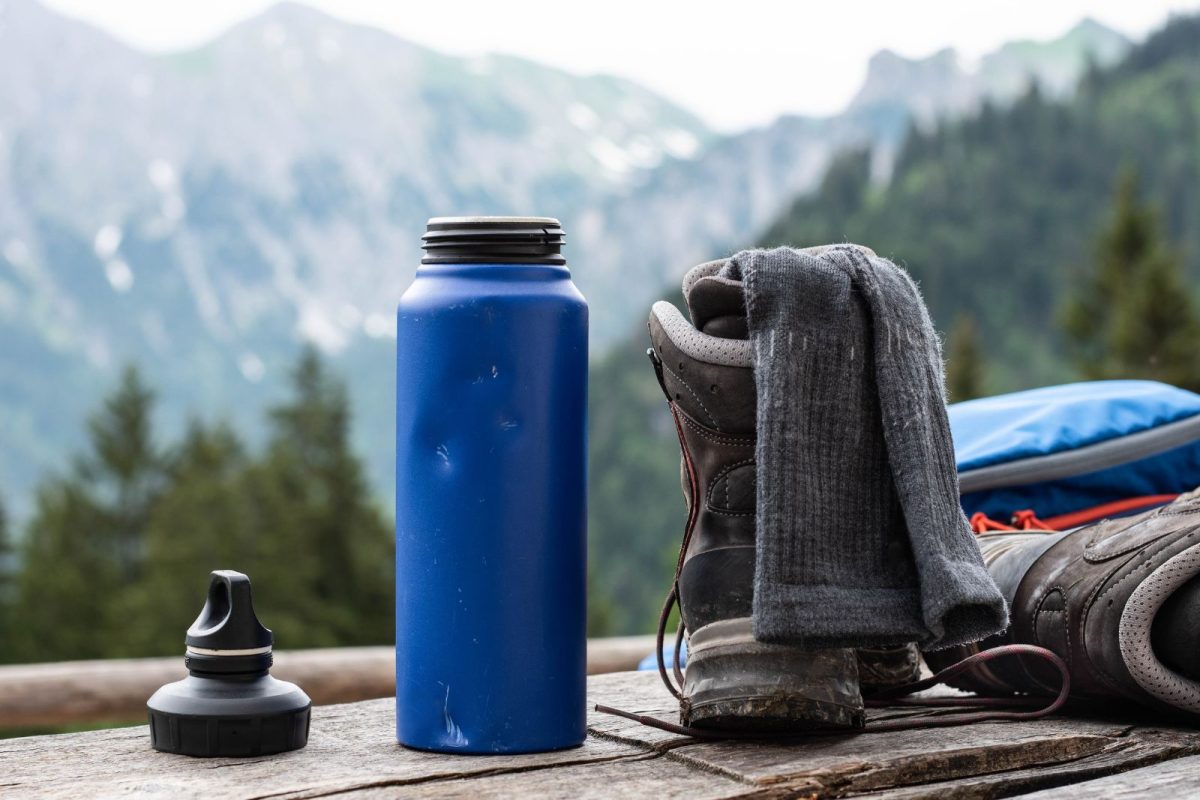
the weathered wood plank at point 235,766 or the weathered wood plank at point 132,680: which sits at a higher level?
the weathered wood plank at point 235,766

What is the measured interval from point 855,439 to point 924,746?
0.36m

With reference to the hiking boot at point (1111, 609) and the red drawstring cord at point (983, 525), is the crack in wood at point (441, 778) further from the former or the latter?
the red drawstring cord at point (983, 525)

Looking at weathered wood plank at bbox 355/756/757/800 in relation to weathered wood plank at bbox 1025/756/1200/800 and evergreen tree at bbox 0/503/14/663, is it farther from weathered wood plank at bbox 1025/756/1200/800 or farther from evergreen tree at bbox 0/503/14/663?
evergreen tree at bbox 0/503/14/663

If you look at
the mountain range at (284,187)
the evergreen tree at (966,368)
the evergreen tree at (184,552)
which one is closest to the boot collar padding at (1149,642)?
the evergreen tree at (184,552)

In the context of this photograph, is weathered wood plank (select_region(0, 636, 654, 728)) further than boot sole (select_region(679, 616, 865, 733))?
Yes

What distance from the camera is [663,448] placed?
Result: 79.6 m

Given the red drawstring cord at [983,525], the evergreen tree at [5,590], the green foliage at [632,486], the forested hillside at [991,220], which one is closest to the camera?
the red drawstring cord at [983,525]

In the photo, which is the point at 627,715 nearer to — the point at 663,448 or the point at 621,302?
the point at 663,448

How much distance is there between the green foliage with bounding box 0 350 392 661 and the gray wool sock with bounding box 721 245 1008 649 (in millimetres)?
31275

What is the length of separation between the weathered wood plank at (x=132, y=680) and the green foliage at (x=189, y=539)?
27.7 meters

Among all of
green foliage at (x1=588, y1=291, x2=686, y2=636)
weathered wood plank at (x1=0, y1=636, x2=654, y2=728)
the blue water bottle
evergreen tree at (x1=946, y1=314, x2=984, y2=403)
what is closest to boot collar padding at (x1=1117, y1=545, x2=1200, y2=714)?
the blue water bottle

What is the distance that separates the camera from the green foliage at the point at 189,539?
34.0 m

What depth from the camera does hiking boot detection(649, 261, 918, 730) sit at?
1493 millimetres

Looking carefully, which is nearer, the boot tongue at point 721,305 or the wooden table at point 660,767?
the wooden table at point 660,767
